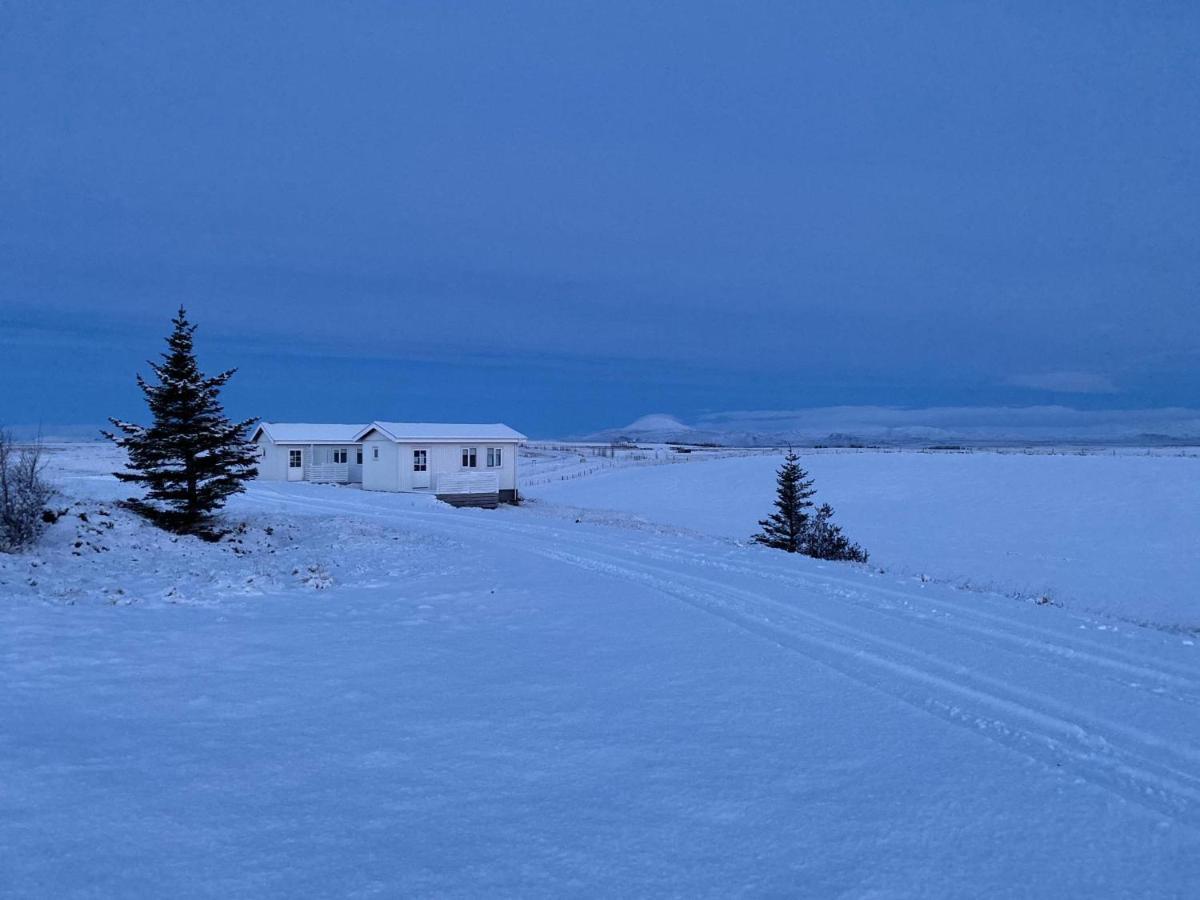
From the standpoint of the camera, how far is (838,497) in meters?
46.7

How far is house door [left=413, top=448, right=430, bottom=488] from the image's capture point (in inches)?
1499

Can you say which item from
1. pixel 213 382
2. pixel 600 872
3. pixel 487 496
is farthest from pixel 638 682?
pixel 487 496

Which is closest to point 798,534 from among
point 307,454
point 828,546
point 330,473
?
point 828,546

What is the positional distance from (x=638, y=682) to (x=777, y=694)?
1285 millimetres

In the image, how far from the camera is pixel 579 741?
5660mm

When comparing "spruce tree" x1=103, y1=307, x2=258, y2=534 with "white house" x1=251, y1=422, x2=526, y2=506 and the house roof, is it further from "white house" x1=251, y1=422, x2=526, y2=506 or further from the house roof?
the house roof

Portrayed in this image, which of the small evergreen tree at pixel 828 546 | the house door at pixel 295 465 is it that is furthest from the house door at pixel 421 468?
the small evergreen tree at pixel 828 546

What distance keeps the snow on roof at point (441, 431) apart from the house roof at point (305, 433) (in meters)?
3.51

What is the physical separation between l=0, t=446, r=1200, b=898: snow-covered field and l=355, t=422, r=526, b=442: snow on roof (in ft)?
84.1

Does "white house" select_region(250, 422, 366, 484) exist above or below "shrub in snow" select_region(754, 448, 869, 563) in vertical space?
above

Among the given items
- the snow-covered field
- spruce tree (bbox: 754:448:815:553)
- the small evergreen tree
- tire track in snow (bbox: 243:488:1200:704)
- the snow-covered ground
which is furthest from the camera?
spruce tree (bbox: 754:448:815:553)

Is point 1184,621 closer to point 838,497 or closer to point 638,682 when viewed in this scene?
point 638,682

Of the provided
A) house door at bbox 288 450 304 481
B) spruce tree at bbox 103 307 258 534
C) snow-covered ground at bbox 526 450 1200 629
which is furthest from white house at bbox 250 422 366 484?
spruce tree at bbox 103 307 258 534

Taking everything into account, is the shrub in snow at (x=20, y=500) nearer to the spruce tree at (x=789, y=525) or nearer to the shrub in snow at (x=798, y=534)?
→ the shrub in snow at (x=798, y=534)
